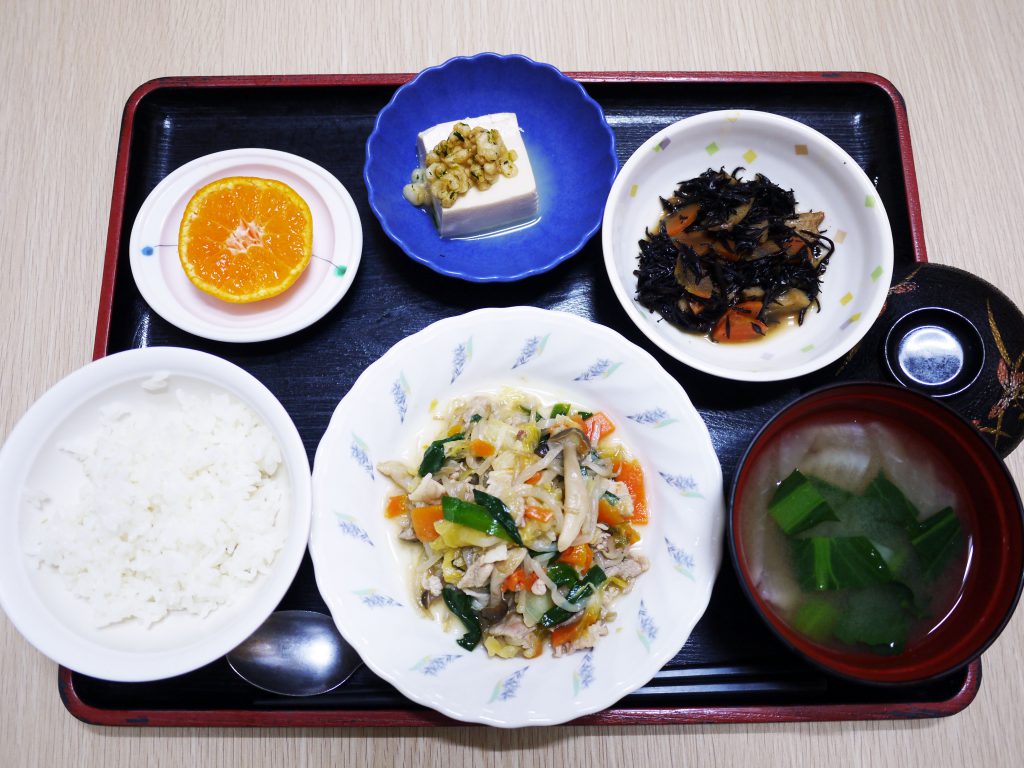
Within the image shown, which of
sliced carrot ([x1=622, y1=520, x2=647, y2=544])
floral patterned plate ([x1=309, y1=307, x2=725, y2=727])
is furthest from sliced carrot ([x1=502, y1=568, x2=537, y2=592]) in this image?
sliced carrot ([x1=622, y1=520, x2=647, y2=544])

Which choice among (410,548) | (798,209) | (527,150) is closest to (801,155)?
(798,209)

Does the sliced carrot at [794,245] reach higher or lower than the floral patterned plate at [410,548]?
higher

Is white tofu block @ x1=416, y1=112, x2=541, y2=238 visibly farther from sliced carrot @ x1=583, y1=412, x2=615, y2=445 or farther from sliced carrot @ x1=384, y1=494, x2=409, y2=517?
sliced carrot @ x1=384, y1=494, x2=409, y2=517

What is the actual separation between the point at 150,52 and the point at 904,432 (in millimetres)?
2982

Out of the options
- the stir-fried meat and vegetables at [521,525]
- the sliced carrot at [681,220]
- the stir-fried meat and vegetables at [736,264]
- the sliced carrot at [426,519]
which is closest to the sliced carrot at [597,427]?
the stir-fried meat and vegetables at [521,525]

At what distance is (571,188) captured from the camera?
243 cm

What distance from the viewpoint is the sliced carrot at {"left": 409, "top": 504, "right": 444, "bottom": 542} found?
77.1 inches

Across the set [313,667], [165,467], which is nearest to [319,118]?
[165,467]

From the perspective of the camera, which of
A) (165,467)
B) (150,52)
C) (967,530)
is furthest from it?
(150,52)

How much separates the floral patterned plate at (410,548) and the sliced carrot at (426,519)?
13 centimetres

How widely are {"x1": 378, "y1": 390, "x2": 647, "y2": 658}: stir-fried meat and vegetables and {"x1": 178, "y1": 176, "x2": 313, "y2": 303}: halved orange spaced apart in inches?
29.1

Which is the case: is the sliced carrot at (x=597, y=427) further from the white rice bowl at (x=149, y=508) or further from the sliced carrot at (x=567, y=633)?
the white rice bowl at (x=149, y=508)

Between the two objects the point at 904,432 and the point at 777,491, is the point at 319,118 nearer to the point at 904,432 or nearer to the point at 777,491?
the point at 777,491

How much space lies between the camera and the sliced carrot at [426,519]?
1.96 m
